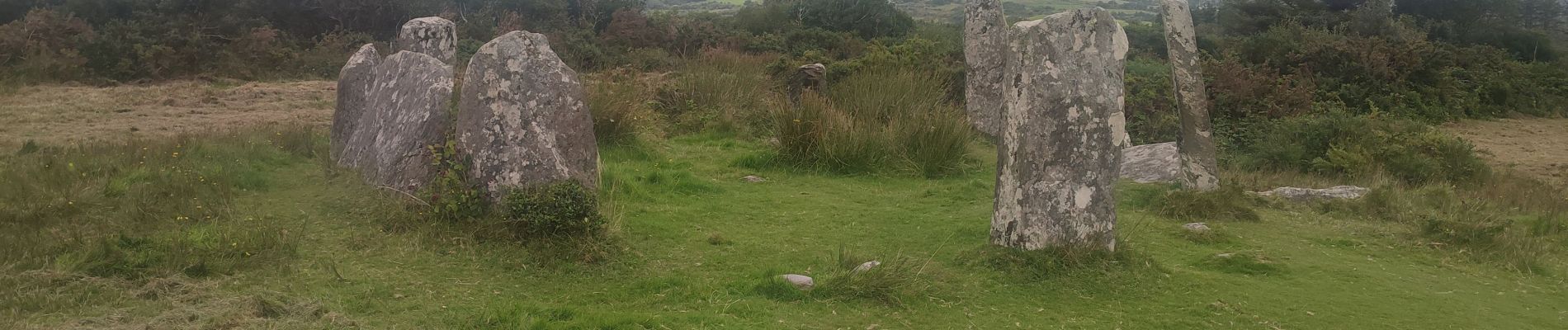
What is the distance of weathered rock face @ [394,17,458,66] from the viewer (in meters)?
10.7

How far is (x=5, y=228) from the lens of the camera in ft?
19.5

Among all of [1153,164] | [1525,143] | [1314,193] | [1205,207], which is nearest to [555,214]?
[1205,207]

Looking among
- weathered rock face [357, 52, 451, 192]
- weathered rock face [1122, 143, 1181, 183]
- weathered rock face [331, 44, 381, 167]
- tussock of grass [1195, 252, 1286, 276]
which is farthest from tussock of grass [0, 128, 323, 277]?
weathered rock face [1122, 143, 1181, 183]

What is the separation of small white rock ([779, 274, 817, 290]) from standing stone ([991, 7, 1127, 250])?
1424mm

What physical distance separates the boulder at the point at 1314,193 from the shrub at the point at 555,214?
578cm

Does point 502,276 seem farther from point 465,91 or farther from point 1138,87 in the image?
point 1138,87

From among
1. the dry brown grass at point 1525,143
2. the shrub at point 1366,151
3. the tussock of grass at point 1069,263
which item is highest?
the tussock of grass at point 1069,263

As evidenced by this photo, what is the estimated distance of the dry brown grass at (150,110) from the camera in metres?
10.5

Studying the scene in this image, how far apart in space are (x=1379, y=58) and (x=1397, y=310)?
1262 cm

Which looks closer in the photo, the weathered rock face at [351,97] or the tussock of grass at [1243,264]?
the tussock of grass at [1243,264]

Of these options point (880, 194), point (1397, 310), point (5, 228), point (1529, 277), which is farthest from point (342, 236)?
point (1529, 277)

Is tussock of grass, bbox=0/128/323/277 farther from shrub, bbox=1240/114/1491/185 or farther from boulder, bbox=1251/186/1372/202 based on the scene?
shrub, bbox=1240/114/1491/185

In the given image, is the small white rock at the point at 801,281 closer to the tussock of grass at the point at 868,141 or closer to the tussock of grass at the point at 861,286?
the tussock of grass at the point at 861,286

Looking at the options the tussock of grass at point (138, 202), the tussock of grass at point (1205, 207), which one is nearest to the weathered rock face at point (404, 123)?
the tussock of grass at point (138, 202)
